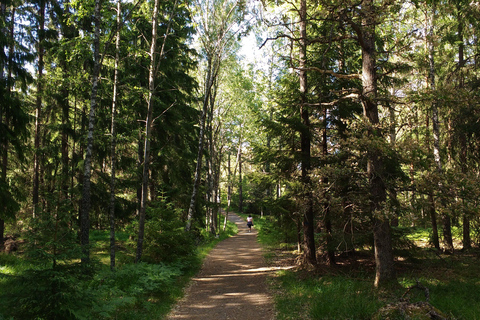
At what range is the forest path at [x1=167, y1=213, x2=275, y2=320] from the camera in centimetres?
702

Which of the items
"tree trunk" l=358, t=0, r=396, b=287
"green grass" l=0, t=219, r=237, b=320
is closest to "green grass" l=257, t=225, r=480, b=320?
"tree trunk" l=358, t=0, r=396, b=287

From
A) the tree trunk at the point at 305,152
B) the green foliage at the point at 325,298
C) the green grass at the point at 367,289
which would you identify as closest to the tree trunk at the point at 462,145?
the green grass at the point at 367,289

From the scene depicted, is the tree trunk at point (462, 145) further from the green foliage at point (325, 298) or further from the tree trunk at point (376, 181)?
the green foliage at point (325, 298)

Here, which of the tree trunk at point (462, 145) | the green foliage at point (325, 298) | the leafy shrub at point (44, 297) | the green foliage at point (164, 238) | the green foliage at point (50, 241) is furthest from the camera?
the tree trunk at point (462, 145)

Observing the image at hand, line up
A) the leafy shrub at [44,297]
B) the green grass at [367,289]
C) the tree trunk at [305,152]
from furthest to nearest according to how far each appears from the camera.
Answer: the tree trunk at [305,152]
the green grass at [367,289]
the leafy shrub at [44,297]

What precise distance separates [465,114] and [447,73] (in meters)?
3.73

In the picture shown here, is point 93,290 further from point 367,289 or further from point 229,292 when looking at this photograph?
point 367,289

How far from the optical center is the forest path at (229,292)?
702 centimetres

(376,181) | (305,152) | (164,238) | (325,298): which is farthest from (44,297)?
(305,152)

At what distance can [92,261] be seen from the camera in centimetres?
490

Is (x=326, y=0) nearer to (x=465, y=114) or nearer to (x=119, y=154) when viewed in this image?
(x=465, y=114)

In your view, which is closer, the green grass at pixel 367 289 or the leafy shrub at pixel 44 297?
the leafy shrub at pixel 44 297

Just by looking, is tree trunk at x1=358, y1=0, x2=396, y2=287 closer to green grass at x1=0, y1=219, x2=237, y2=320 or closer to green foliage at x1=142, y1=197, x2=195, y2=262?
green grass at x1=0, y1=219, x2=237, y2=320

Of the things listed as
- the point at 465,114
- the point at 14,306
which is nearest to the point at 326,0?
the point at 465,114
